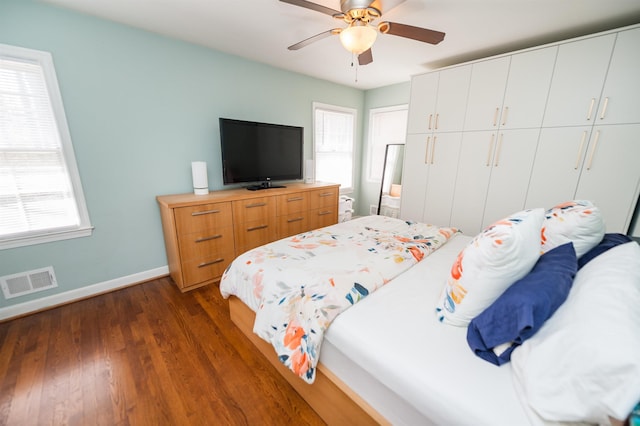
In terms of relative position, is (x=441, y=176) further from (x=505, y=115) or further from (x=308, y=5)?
(x=308, y=5)

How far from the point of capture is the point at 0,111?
1.75 meters

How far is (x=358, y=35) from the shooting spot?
5.08 feet

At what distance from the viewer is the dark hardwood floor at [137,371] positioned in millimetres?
1257

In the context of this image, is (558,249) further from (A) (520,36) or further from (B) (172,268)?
(B) (172,268)

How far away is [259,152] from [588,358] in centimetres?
288

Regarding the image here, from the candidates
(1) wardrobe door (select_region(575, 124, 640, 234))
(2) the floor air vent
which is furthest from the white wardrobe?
(2) the floor air vent

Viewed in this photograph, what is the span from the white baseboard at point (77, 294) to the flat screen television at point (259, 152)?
1222 millimetres

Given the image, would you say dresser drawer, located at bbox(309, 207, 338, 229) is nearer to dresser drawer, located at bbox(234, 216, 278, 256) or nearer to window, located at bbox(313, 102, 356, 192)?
dresser drawer, located at bbox(234, 216, 278, 256)

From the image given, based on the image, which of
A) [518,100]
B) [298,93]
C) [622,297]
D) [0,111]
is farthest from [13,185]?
[518,100]

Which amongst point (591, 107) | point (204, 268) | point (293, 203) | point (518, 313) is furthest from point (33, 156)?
point (591, 107)

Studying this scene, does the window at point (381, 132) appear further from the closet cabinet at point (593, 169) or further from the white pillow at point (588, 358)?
the white pillow at point (588, 358)

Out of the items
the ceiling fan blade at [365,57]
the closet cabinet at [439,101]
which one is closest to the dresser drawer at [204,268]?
the ceiling fan blade at [365,57]

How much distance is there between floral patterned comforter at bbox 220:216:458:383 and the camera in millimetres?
1109

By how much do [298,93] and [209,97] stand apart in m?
1.26
